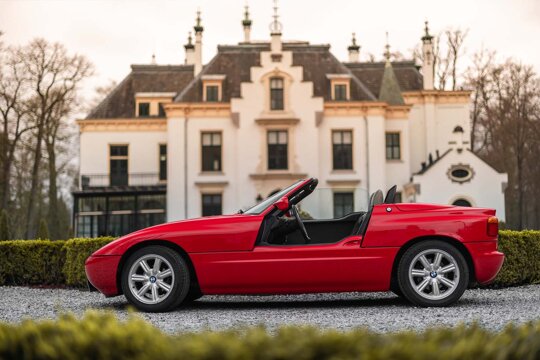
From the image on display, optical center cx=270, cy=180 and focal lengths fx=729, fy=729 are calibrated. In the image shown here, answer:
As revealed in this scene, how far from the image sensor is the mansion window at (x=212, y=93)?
122 feet

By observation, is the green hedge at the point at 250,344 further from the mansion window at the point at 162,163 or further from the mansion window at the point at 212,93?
the mansion window at the point at 162,163

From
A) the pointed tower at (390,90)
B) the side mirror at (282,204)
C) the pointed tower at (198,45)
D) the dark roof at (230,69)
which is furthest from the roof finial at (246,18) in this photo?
the side mirror at (282,204)

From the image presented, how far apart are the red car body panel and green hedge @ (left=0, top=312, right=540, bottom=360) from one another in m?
4.61

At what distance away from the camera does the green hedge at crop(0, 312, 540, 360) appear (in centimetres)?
231

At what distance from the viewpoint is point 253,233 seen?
750 centimetres

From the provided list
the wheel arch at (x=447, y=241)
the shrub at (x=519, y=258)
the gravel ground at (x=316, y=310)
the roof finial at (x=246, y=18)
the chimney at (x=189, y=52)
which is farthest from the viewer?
the chimney at (x=189, y=52)

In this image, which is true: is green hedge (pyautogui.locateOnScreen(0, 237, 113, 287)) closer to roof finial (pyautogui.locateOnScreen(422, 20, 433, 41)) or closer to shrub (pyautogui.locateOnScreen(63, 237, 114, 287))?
shrub (pyautogui.locateOnScreen(63, 237, 114, 287))

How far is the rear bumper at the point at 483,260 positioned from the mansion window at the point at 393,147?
1215 inches

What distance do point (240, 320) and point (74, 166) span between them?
42162mm

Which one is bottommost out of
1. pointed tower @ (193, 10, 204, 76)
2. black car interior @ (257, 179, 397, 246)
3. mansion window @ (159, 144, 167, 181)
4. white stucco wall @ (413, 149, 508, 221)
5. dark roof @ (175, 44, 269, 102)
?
black car interior @ (257, 179, 397, 246)

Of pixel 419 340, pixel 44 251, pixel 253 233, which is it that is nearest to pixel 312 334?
pixel 419 340

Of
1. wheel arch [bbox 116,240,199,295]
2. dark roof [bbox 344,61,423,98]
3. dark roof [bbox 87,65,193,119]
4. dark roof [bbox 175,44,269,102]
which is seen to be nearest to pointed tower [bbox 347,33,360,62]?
dark roof [bbox 344,61,423,98]

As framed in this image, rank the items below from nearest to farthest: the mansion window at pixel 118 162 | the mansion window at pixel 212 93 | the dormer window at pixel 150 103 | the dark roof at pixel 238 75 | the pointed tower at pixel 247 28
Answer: the mansion window at pixel 212 93
the dark roof at pixel 238 75
the mansion window at pixel 118 162
the dormer window at pixel 150 103
the pointed tower at pixel 247 28

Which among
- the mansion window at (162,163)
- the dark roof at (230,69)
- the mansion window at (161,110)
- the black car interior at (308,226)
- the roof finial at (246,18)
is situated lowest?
the black car interior at (308,226)
